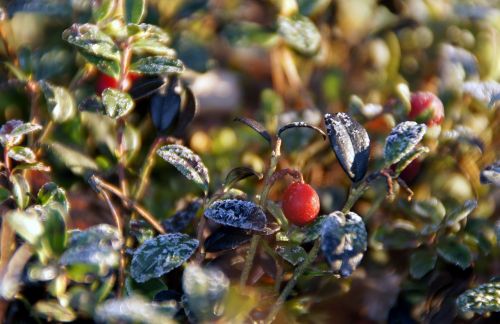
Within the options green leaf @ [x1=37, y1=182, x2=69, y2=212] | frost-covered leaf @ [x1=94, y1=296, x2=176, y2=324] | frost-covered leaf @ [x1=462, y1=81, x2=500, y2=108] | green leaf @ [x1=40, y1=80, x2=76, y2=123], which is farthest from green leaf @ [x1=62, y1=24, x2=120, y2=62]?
frost-covered leaf @ [x1=462, y1=81, x2=500, y2=108]

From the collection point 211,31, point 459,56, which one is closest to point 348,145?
point 459,56

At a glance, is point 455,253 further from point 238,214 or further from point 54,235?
point 54,235

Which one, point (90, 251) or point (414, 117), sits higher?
point (90, 251)

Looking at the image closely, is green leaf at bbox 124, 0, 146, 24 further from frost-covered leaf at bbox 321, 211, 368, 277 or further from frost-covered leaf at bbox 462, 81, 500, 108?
frost-covered leaf at bbox 462, 81, 500, 108

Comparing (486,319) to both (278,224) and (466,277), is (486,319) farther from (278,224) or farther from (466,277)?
(278,224)

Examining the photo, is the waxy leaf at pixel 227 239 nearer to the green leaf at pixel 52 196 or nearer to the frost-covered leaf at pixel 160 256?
the frost-covered leaf at pixel 160 256

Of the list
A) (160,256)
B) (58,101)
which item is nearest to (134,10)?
(58,101)

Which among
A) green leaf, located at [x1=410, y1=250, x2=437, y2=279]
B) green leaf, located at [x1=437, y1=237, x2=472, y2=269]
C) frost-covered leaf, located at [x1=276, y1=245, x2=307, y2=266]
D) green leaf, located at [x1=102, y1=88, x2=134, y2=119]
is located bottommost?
green leaf, located at [x1=410, y1=250, x2=437, y2=279]
